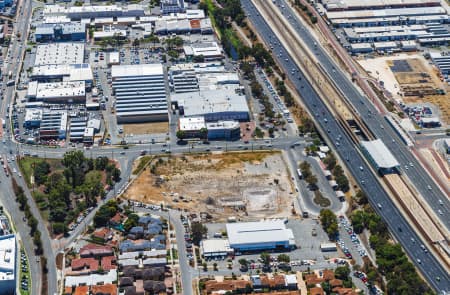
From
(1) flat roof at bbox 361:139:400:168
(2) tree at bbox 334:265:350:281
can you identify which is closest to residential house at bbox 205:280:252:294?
(2) tree at bbox 334:265:350:281

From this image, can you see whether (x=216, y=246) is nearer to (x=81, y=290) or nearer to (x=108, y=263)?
(x=108, y=263)

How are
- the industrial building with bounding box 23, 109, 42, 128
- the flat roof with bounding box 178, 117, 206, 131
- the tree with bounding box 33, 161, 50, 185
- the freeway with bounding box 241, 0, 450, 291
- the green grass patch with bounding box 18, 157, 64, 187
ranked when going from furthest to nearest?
the industrial building with bounding box 23, 109, 42, 128 → the flat roof with bounding box 178, 117, 206, 131 → the green grass patch with bounding box 18, 157, 64, 187 → the tree with bounding box 33, 161, 50, 185 → the freeway with bounding box 241, 0, 450, 291

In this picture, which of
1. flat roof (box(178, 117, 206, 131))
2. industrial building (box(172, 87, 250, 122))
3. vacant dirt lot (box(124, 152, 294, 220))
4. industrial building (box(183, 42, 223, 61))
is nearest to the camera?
vacant dirt lot (box(124, 152, 294, 220))

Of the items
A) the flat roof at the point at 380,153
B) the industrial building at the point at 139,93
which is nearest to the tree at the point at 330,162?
the flat roof at the point at 380,153

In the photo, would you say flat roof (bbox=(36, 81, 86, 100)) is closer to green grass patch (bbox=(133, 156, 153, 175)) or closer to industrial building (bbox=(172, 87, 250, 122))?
industrial building (bbox=(172, 87, 250, 122))

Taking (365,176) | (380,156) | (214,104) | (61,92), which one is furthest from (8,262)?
(380,156)

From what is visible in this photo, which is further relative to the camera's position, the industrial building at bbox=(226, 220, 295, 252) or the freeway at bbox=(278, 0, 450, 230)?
the freeway at bbox=(278, 0, 450, 230)

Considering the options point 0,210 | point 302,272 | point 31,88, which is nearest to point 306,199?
point 302,272

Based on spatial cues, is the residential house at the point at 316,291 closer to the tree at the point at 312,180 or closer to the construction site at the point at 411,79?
the tree at the point at 312,180
